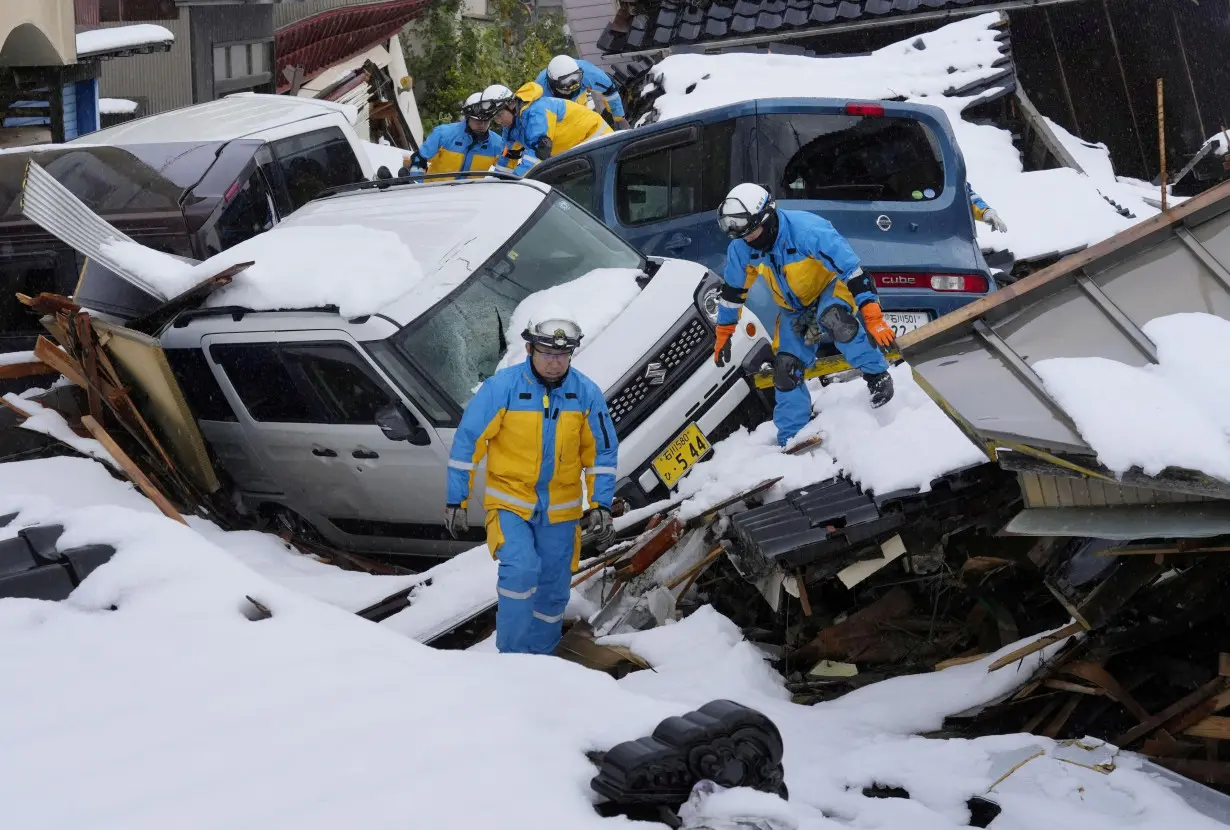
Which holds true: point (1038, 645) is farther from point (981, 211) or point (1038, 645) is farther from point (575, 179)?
point (575, 179)

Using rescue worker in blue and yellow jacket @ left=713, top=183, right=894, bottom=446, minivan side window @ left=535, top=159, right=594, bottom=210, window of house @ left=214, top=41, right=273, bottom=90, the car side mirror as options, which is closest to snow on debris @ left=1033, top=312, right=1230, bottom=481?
rescue worker in blue and yellow jacket @ left=713, top=183, right=894, bottom=446

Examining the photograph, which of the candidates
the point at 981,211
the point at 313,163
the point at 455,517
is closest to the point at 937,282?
the point at 981,211

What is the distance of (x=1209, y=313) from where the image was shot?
4.04 m

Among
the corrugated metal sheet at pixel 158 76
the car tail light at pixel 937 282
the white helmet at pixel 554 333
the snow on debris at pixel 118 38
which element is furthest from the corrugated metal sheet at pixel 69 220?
the corrugated metal sheet at pixel 158 76

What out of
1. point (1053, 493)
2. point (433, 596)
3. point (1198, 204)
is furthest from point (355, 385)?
point (1198, 204)

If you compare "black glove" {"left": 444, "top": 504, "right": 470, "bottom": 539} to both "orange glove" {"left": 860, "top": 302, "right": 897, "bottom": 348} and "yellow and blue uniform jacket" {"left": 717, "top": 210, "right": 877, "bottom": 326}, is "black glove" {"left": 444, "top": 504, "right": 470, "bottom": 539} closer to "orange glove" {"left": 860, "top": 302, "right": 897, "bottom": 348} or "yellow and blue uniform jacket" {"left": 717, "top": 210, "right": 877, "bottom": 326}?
"yellow and blue uniform jacket" {"left": 717, "top": 210, "right": 877, "bottom": 326}

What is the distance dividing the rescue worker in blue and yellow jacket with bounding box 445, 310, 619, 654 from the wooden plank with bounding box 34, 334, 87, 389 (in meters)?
2.96

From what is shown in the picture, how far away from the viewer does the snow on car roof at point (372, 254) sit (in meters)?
6.40

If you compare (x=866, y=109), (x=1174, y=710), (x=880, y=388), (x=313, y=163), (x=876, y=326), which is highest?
(x=866, y=109)

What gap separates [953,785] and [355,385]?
3749 millimetres

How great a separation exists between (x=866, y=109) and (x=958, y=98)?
108 inches

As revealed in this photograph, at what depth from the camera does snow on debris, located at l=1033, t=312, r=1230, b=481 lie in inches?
136

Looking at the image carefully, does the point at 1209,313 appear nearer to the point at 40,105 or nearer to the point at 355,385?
the point at 355,385

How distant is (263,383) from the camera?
269 inches
